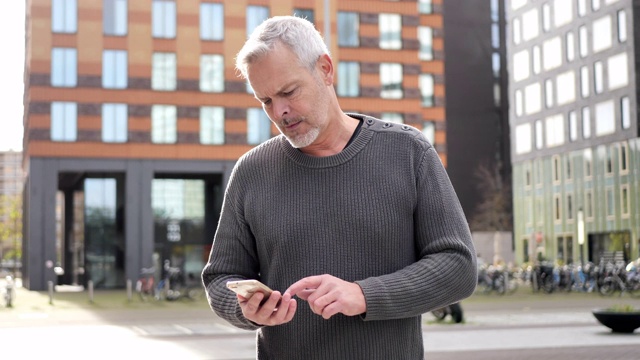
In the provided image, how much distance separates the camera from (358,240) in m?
2.93

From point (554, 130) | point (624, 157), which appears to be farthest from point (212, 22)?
point (554, 130)

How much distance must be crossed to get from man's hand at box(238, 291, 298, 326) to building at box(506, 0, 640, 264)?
63.1 m

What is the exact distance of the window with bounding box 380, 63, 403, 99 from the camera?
58.4 metres

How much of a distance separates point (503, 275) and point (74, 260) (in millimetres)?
33086

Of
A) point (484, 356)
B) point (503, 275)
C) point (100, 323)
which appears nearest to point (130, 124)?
point (503, 275)

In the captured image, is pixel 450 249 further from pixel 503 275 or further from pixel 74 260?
pixel 74 260

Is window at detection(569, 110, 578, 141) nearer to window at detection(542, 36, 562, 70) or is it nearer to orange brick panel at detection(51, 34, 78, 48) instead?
window at detection(542, 36, 562, 70)

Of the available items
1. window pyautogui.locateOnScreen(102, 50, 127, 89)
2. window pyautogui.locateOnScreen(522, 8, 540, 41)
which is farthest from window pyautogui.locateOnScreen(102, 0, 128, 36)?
window pyautogui.locateOnScreen(522, 8, 540, 41)

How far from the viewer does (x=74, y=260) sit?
64.7 m

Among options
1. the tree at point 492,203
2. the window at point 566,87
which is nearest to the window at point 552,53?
the window at point 566,87

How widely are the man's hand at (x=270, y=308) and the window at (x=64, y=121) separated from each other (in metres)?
52.4

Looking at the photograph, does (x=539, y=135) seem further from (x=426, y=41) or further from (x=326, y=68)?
(x=326, y=68)

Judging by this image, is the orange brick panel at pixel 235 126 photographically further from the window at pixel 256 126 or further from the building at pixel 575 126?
the building at pixel 575 126

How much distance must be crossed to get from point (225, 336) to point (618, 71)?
53.1 m
